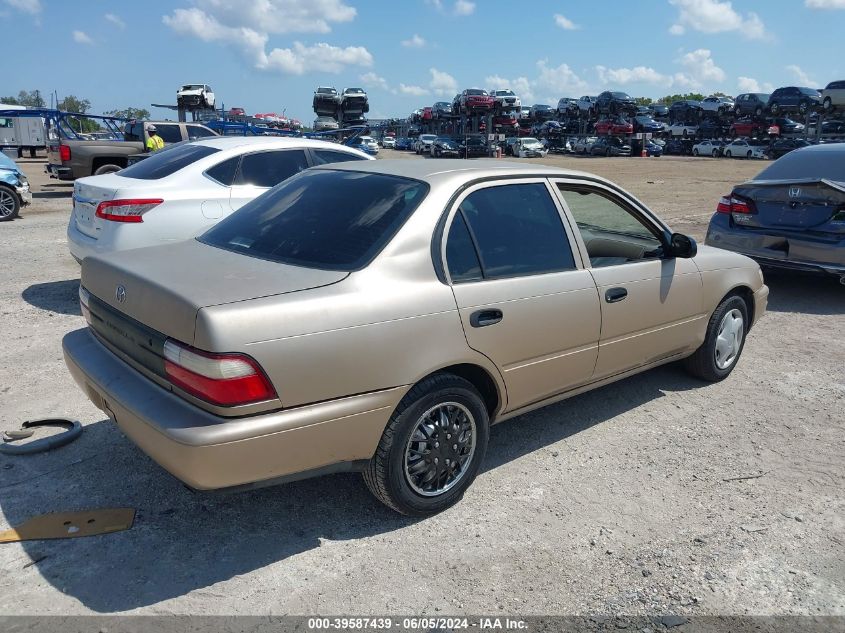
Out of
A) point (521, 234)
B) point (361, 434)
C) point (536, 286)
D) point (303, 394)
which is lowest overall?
point (361, 434)

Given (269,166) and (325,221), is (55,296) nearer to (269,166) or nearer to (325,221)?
(269,166)

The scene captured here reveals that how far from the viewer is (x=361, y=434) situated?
117 inches

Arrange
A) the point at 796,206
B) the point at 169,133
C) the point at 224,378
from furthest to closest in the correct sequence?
the point at 169,133 → the point at 796,206 → the point at 224,378

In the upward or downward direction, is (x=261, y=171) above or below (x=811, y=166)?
below

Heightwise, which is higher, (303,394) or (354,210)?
(354,210)

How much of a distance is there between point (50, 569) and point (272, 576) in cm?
94

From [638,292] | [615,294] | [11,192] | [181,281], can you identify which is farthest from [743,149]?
[181,281]

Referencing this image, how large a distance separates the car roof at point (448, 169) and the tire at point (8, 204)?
37.1 feet

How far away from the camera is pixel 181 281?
301cm

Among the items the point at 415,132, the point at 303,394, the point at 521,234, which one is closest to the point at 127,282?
the point at 303,394

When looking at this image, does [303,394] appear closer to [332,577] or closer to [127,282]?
[332,577]

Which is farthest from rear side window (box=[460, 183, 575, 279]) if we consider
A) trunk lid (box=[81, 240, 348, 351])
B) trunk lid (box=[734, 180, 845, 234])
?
trunk lid (box=[734, 180, 845, 234])

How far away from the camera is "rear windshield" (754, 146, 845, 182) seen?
758cm

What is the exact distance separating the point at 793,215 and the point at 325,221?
6.02 m
